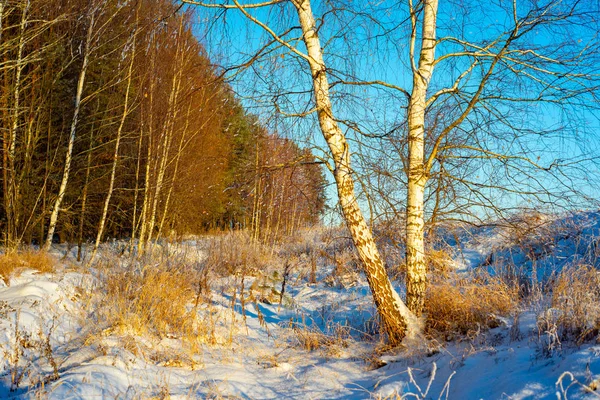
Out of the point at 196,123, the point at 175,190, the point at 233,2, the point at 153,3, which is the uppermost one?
the point at 153,3

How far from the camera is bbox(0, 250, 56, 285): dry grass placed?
505cm

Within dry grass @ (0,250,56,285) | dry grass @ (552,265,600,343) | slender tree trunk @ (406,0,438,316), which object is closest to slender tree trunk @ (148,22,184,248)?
dry grass @ (0,250,56,285)

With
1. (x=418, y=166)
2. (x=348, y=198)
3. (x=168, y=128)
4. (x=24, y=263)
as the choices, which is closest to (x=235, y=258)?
(x=168, y=128)

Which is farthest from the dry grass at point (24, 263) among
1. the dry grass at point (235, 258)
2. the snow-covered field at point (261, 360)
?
the dry grass at point (235, 258)

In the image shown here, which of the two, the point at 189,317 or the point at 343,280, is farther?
the point at 343,280

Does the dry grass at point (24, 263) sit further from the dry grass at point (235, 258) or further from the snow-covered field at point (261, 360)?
the dry grass at point (235, 258)

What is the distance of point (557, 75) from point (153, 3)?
753 cm

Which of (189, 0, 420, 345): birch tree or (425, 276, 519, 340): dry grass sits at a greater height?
(189, 0, 420, 345): birch tree

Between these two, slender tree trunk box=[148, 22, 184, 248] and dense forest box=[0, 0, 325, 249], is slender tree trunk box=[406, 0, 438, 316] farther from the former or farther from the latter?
slender tree trunk box=[148, 22, 184, 248]

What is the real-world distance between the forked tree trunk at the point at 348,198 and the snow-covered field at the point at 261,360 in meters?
0.27

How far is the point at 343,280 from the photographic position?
6.80 m

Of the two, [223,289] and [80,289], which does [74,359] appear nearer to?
[80,289]

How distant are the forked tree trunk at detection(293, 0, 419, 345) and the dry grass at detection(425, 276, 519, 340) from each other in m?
0.34

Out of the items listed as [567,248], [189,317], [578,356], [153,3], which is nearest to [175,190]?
[153,3]
